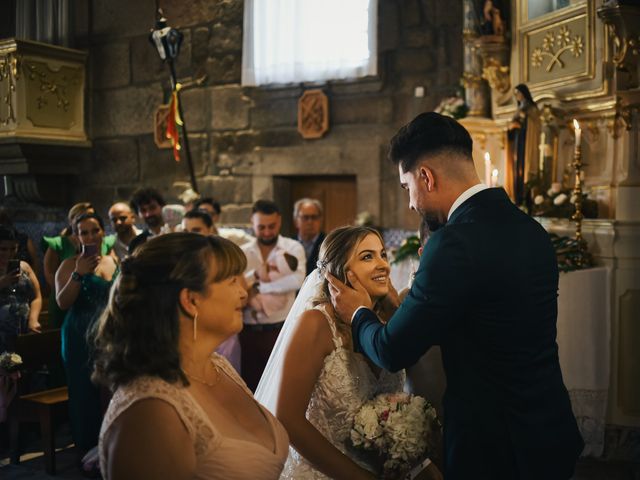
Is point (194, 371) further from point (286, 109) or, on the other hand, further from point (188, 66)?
point (188, 66)

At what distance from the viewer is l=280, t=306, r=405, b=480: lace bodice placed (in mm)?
2295

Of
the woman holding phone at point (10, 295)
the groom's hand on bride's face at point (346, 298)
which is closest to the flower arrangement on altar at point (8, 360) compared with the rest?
the woman holding phone at point (10, 295)

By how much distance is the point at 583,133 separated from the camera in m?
5.21

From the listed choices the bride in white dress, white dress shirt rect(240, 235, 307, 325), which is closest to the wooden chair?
white dress shirt rect(240, 235, 307, 325)

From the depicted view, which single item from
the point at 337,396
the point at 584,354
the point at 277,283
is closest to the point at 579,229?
the point at 584,354

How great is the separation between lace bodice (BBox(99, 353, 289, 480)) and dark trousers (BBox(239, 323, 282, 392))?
10.4ft

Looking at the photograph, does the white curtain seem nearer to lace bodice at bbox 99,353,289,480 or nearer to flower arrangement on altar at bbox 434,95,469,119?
flower arrangement on altar at bbox 434,95,469,119

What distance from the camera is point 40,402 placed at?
4406 mm

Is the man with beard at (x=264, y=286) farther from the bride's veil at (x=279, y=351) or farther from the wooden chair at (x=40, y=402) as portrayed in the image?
the bride's veil at (x=279, y=351)

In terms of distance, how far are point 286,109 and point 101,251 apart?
11.8 feet

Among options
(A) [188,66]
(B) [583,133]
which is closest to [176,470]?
(B) [583,133]

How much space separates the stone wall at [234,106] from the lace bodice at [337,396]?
5.00m

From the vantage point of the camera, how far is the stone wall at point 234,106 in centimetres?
A: 720

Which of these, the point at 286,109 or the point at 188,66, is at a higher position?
the point at 188,66
